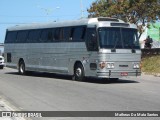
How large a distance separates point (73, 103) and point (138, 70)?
340 inches

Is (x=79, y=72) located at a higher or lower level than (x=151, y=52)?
lower

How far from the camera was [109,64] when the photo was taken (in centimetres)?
2125

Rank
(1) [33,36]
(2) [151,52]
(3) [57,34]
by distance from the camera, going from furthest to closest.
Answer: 1. (2) [151,52]
2. (1) [33,36]
3. (3) [57,34]

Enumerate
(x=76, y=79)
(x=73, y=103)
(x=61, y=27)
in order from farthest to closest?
(x=61, y=27) < (x=76, y=79) < (x=73, y=103)

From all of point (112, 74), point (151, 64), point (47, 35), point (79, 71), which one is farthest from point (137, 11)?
point (112, 74)

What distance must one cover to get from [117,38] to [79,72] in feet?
9.48

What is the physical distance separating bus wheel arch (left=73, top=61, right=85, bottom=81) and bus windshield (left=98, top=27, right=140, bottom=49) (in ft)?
7.48

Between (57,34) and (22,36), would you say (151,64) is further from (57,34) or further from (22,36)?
(57,34)

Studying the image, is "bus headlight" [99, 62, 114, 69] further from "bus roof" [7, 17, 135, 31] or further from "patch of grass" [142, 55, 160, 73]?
"patch of grass" [142, 55, 160, 73]

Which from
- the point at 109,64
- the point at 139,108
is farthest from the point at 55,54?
the point at 139,108

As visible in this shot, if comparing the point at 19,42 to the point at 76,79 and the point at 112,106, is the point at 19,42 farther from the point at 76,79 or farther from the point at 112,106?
the point at 112,106

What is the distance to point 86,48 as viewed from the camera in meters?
22.3

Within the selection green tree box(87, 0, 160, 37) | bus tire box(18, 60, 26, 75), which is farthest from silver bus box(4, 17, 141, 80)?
green tree box(87, 0, 160, 37)

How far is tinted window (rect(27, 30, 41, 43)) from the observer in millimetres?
27797
